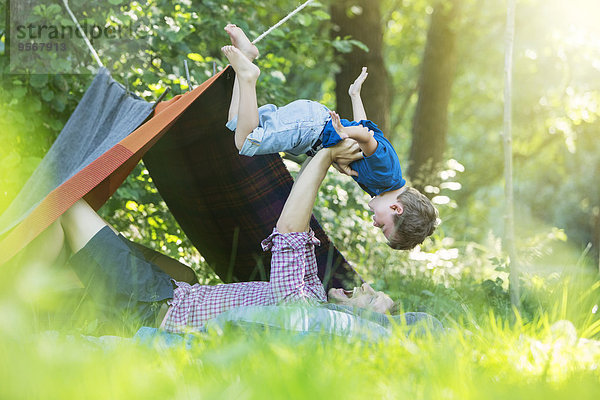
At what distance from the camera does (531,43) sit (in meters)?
8.67

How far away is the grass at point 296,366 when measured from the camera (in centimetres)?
123

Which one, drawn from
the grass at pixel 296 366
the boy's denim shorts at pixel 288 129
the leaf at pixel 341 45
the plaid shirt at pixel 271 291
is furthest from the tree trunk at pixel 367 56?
the grass at pixel 296 366

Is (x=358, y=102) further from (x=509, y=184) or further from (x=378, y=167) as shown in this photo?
(x=509, y=184)

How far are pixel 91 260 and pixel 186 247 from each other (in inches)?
58.3

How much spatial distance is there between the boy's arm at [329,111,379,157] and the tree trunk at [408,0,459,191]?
157 inches

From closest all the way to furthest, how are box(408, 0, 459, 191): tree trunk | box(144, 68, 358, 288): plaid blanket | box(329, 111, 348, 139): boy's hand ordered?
box(329, 111, 348, 139): boy's hand → box(144, 68, 358, 288): plaid blanket → box(408, 0, 459, 191): tree trunk

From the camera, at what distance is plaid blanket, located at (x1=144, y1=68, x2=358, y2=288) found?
2.71 m

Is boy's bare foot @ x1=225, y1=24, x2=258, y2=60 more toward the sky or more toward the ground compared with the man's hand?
more toward the sky

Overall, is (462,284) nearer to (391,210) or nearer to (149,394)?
(391,210)

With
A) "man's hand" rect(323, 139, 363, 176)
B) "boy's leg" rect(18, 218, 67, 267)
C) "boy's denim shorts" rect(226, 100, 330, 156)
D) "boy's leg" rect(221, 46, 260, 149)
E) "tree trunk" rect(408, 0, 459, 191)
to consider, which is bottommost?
"tree trunk" rect(408, 0, 459, 191)

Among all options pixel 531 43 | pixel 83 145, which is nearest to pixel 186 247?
pixel 83 145

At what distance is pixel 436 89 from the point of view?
6559 millimetres

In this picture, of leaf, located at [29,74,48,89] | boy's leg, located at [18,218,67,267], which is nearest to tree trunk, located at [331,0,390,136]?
leaf, located at [29,74,48,89]

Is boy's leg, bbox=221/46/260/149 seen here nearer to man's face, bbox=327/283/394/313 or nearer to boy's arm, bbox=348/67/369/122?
boy's arm, bbox=348/67/369/122
